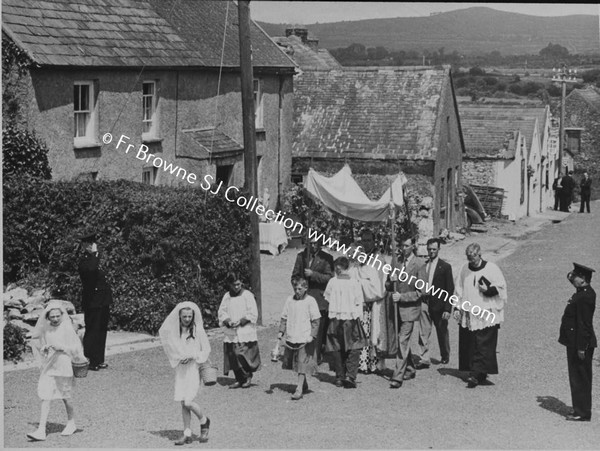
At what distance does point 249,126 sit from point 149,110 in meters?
7.36

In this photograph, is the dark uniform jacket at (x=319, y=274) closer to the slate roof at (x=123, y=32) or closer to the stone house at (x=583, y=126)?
the slate roof at (x=123, y=32)

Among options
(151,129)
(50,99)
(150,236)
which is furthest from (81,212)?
(151,129)

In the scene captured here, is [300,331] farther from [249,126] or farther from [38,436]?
[249,126]

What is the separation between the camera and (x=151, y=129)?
23.1 metres

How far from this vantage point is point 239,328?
465 inches

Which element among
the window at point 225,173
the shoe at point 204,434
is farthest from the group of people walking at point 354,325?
the window at point 225,173

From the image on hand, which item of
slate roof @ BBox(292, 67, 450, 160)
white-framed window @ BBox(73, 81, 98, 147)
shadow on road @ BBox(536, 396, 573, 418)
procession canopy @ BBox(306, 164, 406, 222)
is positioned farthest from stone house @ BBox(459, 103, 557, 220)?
shadow on road @ BBox(536, 396, 573, 418)

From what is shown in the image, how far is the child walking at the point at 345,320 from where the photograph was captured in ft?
39.6

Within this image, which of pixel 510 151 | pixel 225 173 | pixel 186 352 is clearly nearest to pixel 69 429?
pixel 186 352

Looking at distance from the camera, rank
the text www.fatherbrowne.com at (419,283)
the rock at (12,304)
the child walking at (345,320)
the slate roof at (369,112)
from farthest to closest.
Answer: the slate roof at (369,112)
the rock at (12,304)
the text www.fatherbrowne.com at (419,283)
the child walking at (345,320)

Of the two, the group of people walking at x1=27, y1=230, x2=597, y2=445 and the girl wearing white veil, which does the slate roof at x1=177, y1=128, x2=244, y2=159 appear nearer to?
the group of people walking at x1=27, y1=230, x2=597, y2=445

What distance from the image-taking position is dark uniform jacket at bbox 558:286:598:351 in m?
A: 10.8

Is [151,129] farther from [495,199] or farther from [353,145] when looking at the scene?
[495,199]

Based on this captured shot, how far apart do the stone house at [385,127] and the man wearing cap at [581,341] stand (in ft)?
57.1
